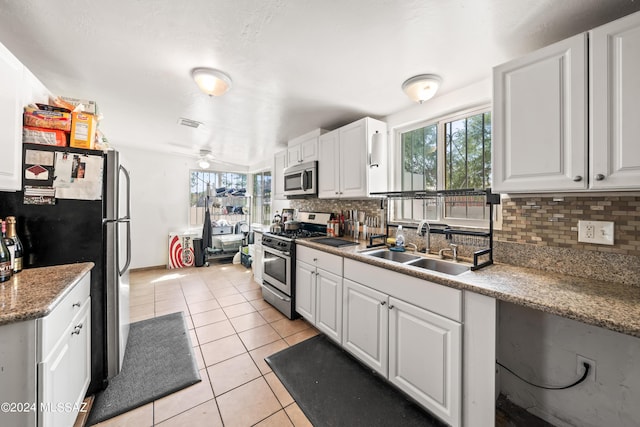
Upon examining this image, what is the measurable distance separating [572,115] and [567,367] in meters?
1.36

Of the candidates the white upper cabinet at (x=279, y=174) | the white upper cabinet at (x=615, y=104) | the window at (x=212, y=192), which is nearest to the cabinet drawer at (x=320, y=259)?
the white upper cabinet at (x=279, y=174)

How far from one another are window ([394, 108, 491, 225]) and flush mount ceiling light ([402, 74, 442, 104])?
0.41 meters

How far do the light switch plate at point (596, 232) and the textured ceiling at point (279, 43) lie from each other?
1.04m

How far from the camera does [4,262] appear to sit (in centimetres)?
120

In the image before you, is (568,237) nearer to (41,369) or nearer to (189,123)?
(41,369)

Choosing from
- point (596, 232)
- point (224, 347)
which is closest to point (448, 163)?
point (596, 232)

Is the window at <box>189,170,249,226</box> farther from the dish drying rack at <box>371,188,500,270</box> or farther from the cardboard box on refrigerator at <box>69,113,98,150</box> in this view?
the dish drying rack at <box>371,188,500,270</box>

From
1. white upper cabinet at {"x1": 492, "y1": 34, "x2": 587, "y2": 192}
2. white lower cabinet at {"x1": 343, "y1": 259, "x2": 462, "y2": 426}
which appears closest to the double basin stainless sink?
white lower cabinet at {"x1": 343, "y1": 259, "x2": 462, "y2": 426}

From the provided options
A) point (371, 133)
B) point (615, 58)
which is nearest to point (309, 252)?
point (371, 133)

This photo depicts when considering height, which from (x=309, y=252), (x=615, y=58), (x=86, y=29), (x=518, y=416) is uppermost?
(x=86, y=29)

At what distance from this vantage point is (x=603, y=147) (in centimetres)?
108

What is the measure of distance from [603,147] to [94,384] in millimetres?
3167

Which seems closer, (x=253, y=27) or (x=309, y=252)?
(x=253, y=27)

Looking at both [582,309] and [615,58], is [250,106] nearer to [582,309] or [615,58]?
[615,58]
